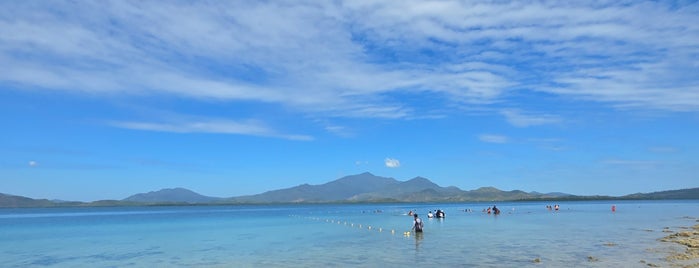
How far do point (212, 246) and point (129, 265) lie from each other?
9906 millimetres

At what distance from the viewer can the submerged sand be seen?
25.2 meters

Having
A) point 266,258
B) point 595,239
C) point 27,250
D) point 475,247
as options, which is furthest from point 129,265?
point 595,239

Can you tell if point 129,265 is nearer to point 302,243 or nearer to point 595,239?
point 302,243

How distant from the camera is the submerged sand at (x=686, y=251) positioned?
2520 centimetres

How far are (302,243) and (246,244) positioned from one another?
410 centimetres

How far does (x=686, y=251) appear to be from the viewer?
96.2ft

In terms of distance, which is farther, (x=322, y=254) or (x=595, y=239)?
(x=595, y=239)

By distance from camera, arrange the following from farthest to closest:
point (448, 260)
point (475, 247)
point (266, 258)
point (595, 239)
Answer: point (595, 239) → point (475, 247) → point (266, 258) → point (448, 260)

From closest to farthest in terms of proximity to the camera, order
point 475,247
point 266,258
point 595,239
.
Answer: point 266,258 → point 475,247 → point 595,239

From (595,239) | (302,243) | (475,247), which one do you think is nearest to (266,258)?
(302,243)

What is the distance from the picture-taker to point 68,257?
34.3 metres

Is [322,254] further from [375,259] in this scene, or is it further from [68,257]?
[68,257]

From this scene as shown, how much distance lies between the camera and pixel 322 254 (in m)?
31.9

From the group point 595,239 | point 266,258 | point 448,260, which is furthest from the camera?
point 595,239
